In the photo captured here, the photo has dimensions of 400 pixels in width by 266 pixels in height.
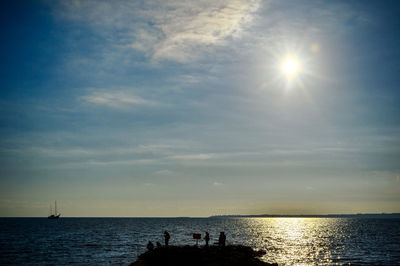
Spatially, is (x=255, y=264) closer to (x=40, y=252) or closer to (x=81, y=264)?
(x=81, y=264)

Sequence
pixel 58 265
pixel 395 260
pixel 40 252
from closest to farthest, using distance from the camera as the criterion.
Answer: pixel 58 265 → pixel 395 260 → pixel 40 252

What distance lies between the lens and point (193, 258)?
3600 cm

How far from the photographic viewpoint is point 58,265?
41.8 meters

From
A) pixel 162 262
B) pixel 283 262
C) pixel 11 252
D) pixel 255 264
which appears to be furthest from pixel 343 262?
pixel 11 252

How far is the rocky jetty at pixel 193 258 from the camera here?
34500mm

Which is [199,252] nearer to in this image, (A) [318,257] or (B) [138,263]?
(B) [138,263]

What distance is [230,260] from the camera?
35.8 m

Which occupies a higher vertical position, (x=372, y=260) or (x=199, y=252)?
(x=199, y=252)

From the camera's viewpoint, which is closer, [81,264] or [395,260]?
[81,264]

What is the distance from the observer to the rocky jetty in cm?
3450

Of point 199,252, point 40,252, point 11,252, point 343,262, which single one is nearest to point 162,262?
point 199,252

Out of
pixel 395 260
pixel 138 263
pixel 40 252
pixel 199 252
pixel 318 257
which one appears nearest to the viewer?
pixel 138 263

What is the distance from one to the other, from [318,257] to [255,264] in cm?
1844

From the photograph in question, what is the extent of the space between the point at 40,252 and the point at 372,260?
50.3 metres
